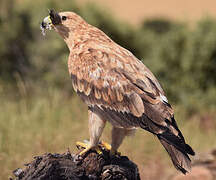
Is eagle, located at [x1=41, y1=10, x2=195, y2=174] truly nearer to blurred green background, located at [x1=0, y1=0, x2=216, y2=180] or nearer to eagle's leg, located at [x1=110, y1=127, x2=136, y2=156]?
eagle's leg, located at [x1=110, y1=127, x2=136, y2=156]

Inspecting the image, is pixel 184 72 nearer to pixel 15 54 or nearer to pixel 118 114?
pixel 15 54

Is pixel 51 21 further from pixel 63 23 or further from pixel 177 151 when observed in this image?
pixel 177 151

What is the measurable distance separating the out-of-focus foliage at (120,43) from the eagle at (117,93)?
29.9 feet

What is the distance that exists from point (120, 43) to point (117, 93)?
1115 cm

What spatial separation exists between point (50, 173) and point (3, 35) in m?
11.9

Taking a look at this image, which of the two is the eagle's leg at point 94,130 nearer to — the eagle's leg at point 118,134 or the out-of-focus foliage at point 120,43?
the eagle's leg at point 118,134

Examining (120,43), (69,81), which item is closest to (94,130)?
(69,81)

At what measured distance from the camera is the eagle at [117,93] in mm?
4703

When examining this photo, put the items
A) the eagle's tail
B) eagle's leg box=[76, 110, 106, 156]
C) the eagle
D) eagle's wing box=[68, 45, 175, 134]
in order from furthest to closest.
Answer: eagle's leg box=[76, 110, 106, 156], eagle's wing box=[68, 45, 175, 134], the eagle, the eagle's tail

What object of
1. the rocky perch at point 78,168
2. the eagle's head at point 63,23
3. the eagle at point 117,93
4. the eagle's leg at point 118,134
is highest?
A: the eagle's head at point 63,23

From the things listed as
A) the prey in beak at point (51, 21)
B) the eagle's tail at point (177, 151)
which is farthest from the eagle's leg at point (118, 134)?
the prey in beak at point (51, 21)

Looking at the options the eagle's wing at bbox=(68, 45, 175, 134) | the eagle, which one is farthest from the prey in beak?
the eagle's wing at bbox=(68, 45, 175, 134)

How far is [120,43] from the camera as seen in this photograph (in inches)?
633

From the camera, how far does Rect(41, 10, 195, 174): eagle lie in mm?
4703
